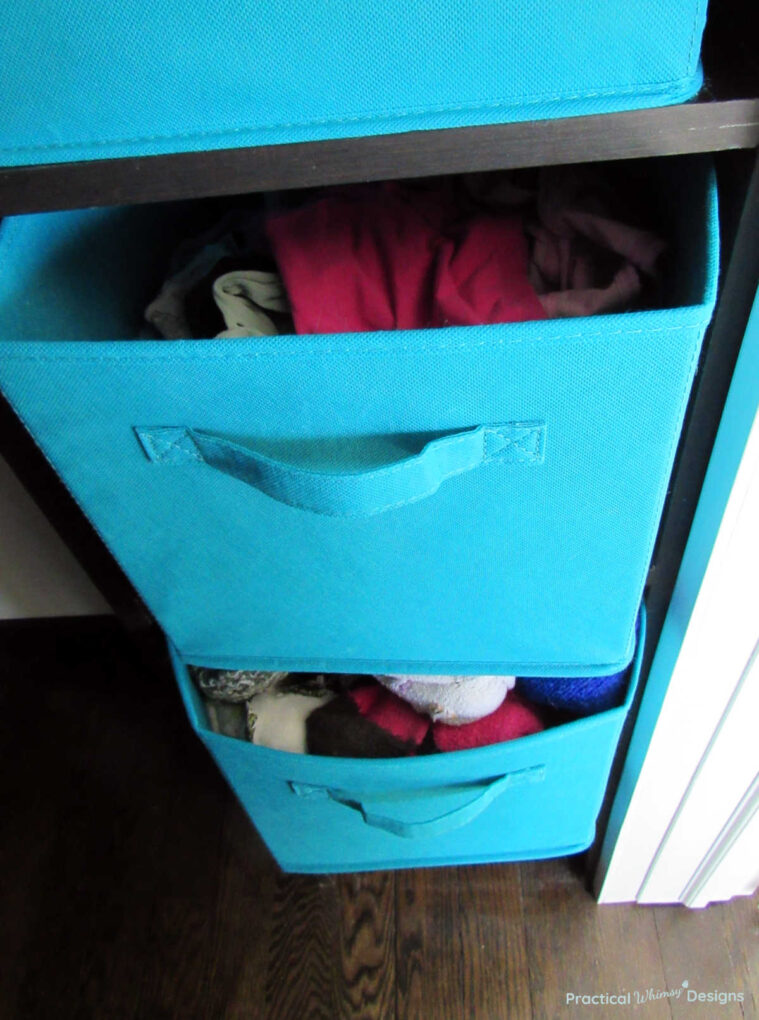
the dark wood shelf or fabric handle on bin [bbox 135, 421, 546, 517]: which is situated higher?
the dark wood shelf

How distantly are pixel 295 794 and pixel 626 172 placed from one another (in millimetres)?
598

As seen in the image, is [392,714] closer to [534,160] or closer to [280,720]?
[280,720]

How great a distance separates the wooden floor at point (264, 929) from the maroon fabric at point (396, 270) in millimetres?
738

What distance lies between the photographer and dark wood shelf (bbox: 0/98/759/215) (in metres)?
0.38

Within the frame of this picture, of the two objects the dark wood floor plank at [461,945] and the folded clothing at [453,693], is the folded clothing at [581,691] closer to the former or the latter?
the folded clothing at [453,693]

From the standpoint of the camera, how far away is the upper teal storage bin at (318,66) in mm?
359

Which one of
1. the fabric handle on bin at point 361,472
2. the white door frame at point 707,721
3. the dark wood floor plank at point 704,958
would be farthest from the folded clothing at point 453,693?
the dark wood floor plank at point 704,958

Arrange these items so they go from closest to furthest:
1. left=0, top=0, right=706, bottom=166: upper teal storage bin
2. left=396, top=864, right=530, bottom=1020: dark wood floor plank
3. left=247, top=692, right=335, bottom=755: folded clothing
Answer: left=0, top=0, right=706, bottom=166: upper teal storage bin, left=247, top=692, right=335, bottom=755: folded clothing, left=396, top=864, right=530, bottom=1020: dark wood floor plank

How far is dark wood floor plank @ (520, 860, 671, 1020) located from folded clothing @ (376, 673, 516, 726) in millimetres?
357

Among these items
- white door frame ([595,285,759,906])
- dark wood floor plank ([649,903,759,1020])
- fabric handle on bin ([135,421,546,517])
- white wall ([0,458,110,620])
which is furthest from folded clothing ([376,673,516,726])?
white wall ([0,458,110,620])

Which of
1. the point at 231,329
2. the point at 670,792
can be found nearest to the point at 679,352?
the point at 231,329

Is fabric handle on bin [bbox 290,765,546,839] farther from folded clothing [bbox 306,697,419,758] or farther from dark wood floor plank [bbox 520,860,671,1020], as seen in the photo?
dark wood floor plank [bbox 520,860,671,1020]

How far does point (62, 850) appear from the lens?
1052mm

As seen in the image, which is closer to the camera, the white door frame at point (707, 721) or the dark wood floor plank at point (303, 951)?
the white door frame at point (707, 721)
